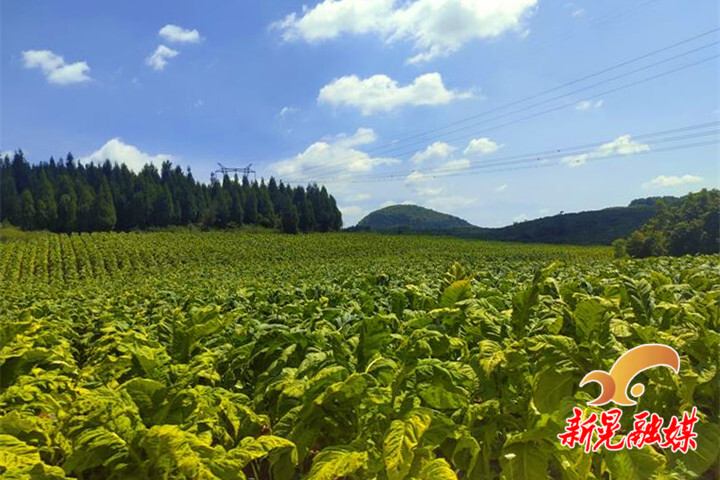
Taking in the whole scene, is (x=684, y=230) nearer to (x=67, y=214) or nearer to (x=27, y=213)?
(x=67, y=214)

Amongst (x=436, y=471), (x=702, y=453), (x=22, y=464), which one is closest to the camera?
(x=22, y=464)

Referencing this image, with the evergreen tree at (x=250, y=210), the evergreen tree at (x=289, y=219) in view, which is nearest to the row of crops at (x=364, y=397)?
the evergreen tree at (x=289, y=219)

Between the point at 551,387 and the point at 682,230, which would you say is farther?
the point at 682,230

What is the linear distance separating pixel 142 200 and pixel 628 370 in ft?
348

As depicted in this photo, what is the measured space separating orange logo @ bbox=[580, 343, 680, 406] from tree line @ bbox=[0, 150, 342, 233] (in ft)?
326

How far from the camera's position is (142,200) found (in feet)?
319

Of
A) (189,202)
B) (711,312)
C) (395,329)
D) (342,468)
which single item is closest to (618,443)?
(342,468)

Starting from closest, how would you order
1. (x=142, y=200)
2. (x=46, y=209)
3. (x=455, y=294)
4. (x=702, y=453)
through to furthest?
1. (x=702, y=453)
2. (x=455, y=294)
3. (x=46, y=209)
4. (x=142, y=200)

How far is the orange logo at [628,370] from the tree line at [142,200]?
99.3m

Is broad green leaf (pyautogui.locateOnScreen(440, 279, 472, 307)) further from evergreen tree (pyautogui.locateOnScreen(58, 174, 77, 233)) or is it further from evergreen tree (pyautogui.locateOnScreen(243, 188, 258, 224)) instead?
evergreen tree (pyautogui.locateOnScreen(243, 188, 258, 224))

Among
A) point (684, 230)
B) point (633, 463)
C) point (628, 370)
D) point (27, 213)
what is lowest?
point (684, 230)

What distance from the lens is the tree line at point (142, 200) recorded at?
86.4 meters

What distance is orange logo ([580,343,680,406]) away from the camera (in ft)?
8.71

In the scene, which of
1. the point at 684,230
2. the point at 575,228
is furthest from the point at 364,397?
the point at 575,228
